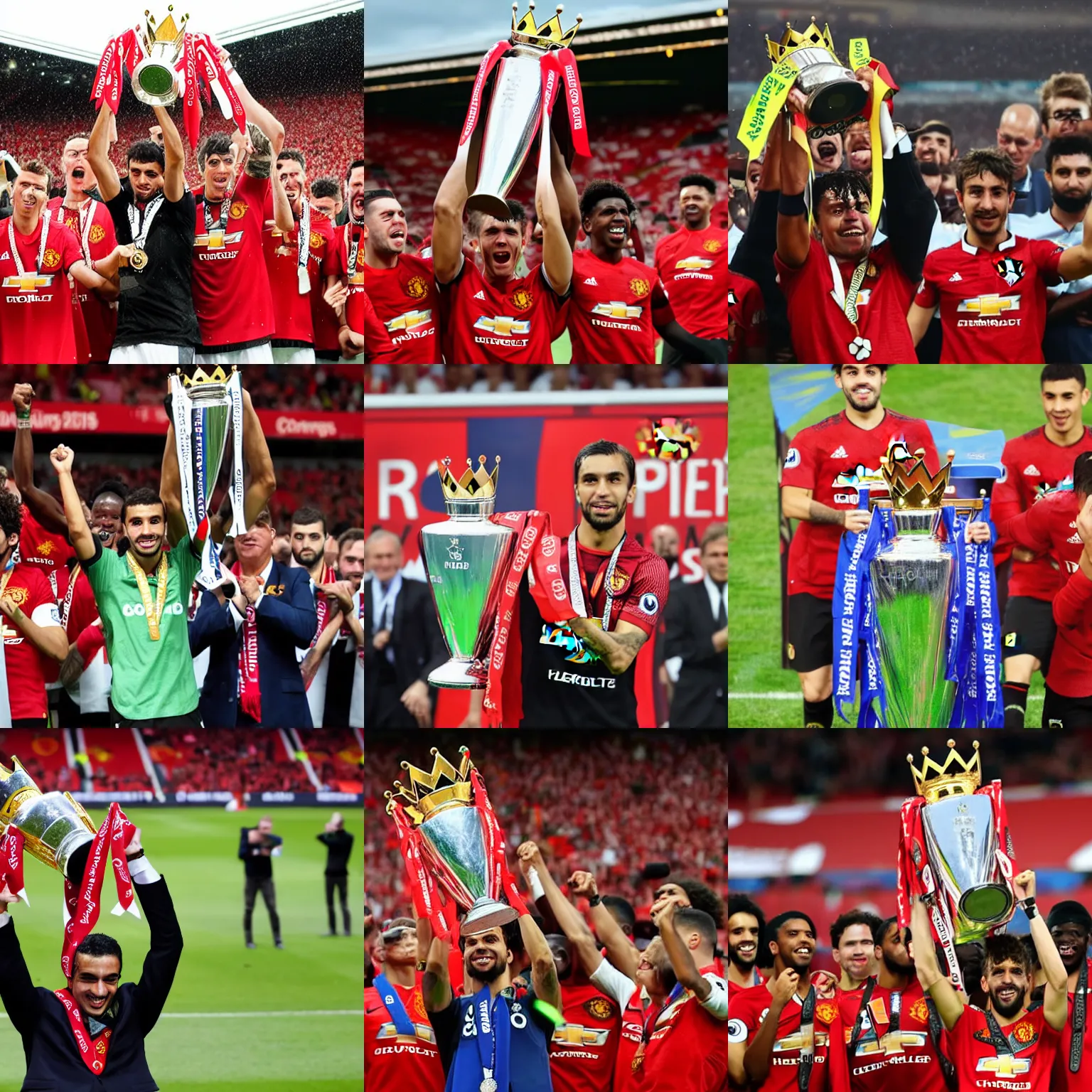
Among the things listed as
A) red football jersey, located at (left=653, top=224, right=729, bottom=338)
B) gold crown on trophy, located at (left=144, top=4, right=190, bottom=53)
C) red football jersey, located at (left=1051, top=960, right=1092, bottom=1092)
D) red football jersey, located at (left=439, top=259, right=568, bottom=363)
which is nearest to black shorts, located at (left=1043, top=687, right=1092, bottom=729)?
red football jersey, located at (left=1051, top=960, right=1092, bottom=1092)

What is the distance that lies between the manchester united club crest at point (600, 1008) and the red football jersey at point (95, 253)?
370 cm

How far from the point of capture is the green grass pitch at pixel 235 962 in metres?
7.03

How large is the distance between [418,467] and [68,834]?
223cm

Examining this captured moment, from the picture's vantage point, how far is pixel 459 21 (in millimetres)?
7113

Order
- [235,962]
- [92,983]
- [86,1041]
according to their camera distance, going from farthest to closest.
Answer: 1. [235,962]
2. [92,983]
3. [86,1041]

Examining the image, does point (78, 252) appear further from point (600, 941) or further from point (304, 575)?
point (600, 941)

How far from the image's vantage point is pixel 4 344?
715cm

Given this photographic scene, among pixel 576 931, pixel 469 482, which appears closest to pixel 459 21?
pixel 469 482

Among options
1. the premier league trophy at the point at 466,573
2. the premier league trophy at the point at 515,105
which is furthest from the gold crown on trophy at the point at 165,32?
the premier league trophy at the point at 466,573

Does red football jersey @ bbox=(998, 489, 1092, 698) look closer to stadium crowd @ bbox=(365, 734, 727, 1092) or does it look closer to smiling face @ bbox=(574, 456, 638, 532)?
stadium crowd @ bbox=(365, 734, 727, 1092)

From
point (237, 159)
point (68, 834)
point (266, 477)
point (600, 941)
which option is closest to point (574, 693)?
point (600, 941)

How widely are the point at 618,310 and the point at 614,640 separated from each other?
5.03 feet

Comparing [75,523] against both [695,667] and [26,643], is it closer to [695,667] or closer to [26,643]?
[26,643]

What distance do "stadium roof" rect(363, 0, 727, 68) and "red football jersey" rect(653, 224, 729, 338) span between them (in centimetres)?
103
